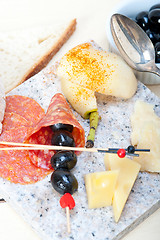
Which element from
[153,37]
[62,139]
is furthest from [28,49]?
[62,139]

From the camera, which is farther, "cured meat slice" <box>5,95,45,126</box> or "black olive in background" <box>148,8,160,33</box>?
"black olive in background" <box>148,8,160,33</box>

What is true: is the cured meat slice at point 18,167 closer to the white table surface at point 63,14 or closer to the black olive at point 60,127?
→ the black olive at point 60,127

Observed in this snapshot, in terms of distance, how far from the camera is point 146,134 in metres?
1.97

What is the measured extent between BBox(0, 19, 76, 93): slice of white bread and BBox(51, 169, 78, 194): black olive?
844 millimetres

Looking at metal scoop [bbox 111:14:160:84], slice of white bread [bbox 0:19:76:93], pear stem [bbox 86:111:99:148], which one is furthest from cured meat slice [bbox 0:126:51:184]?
metal scoop [bbox 111:14:160:84]

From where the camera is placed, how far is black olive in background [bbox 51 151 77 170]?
5.98 ft

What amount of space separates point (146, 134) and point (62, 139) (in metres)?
0.39

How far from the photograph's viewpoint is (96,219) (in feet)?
5.80

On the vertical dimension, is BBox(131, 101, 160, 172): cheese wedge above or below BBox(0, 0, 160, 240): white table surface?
below

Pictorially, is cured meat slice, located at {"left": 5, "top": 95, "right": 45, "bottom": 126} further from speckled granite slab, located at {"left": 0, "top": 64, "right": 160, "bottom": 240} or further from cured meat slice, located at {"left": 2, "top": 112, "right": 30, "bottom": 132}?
speckled granite slab, located at {"left": 0, "top": 64, "right": 160, "bottom": 240}

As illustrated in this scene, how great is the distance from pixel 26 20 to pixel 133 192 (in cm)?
153

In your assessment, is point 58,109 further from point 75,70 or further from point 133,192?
point 133,192

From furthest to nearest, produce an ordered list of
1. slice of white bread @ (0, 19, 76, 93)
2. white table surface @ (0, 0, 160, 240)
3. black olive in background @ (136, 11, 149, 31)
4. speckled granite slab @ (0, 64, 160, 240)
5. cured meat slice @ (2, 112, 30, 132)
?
1. white table surface @ (0, 0, 160, 240)
2. slice of white bread @ (0, 19, 76, 93)
3. black olive in background @ (136, 11, 149, 31)
4. cured meat slice @ (2, 112, 30, 132)
5. speckled granite slab @ (0, 64, 160, 240)

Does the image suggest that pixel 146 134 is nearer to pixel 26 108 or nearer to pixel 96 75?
pixel 96 75
